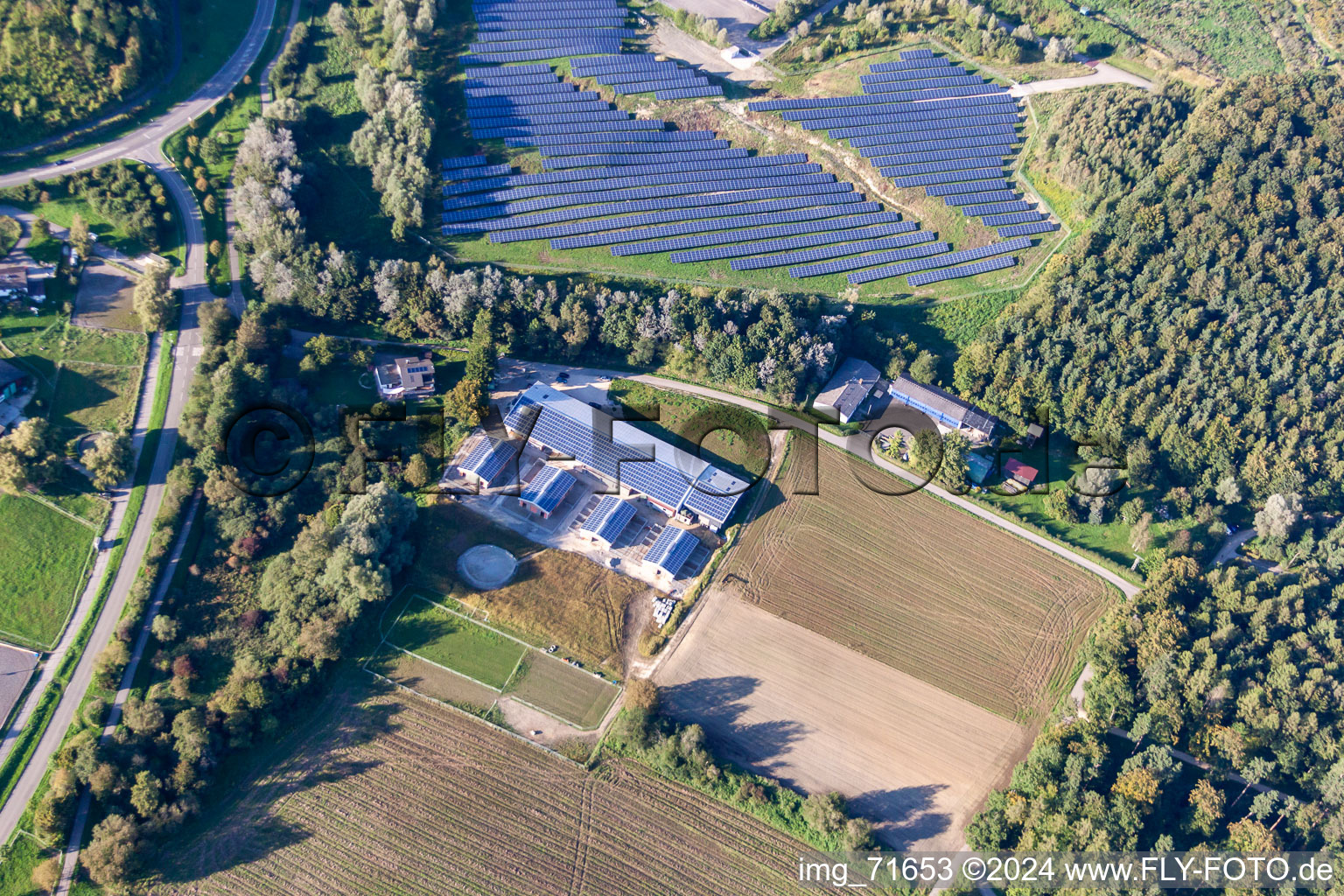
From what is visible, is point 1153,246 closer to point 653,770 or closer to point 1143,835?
point 1143,835

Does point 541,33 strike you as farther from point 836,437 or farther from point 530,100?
point 836,437

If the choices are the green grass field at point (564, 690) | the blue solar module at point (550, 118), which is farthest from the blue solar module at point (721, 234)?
the green grass field at point (564, 690)

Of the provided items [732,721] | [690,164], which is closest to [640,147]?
[690,164]

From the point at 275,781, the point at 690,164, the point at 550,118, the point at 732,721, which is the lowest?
the point at 275,781

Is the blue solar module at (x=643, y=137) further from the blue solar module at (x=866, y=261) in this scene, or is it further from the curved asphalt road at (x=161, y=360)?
the curved asphalt road at (x=161, y=360)

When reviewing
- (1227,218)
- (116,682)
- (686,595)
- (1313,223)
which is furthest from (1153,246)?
(116,682)

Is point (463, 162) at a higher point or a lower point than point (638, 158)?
lower

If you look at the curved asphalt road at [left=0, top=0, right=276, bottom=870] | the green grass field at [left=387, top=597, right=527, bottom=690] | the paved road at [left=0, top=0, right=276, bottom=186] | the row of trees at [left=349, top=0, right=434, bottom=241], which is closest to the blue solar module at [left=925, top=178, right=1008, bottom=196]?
the row of trees at [left=349, top=0, right=434, bottom=241]
